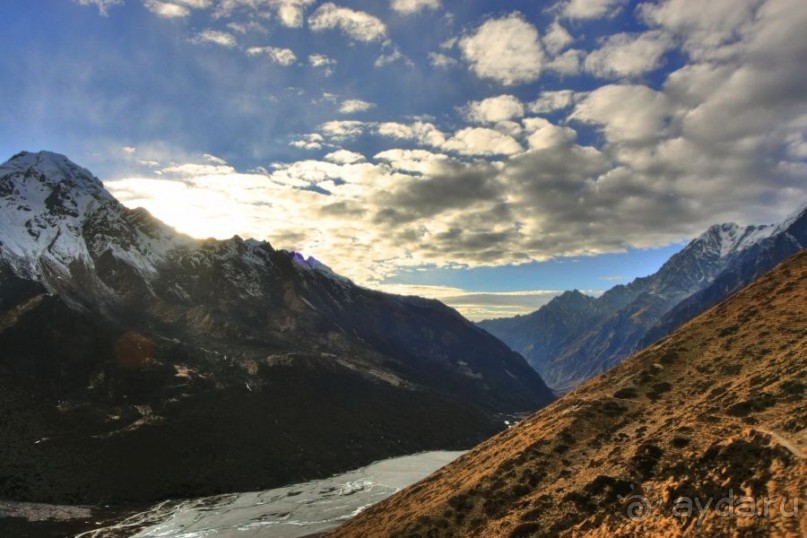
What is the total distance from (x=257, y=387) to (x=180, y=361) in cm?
3410

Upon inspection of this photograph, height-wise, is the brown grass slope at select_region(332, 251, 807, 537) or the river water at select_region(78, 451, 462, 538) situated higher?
the brown grass slope at select_region(332, 251, 807, 537)

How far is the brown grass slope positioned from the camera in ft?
91.7

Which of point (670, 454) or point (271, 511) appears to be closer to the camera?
point (670, 454)

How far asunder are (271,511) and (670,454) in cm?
11058

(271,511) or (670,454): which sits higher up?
(670,454)

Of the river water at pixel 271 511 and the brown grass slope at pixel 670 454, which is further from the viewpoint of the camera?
the river water at pixel 271 511

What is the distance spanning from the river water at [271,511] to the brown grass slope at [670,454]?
46.8 m

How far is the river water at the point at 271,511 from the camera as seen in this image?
105m

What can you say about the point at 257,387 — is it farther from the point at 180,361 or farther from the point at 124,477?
the point at 124,477

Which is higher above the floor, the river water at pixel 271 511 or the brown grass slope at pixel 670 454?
the brown grass slope at pixel 670 454

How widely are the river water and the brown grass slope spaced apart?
154 feet

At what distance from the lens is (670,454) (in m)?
37.4

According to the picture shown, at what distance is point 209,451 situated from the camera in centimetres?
15050

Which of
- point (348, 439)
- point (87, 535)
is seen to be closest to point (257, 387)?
point (348, 439)
